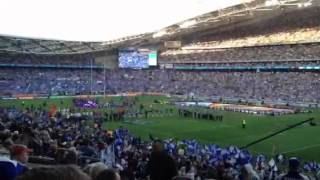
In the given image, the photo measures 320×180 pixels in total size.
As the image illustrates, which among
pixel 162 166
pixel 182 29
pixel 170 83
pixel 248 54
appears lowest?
pixel 170 83

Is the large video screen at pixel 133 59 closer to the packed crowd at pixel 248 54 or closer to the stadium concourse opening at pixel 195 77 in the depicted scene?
the stadium concourse opening at pixel 195 77

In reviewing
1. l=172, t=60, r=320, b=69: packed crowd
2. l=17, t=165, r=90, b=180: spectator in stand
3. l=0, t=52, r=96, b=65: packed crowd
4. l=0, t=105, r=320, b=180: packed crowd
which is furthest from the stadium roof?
l=17, t=165, r=90, b=180: spectator in stand

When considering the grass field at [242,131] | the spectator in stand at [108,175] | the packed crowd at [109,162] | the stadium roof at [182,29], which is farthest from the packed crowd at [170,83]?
the spectator in stand at [108,175]

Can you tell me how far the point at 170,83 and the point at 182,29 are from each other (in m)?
9.92

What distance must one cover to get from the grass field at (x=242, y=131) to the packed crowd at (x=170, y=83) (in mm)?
21852

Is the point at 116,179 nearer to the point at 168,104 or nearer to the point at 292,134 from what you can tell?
the point at 292,134

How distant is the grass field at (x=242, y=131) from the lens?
2766 centimetres

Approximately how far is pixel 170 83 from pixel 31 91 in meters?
25.3

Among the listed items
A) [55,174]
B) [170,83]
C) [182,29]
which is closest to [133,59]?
[170,83]

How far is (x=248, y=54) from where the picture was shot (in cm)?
8600

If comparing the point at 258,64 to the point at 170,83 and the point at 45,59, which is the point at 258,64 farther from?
the point at 45,59

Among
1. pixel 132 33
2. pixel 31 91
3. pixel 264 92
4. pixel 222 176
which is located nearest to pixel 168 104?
pixel 264 92

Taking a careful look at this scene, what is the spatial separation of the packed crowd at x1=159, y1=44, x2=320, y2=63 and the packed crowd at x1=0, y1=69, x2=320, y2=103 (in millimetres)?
3397

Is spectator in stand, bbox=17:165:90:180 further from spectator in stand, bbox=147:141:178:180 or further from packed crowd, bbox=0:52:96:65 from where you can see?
packed crowd, bbox=0:52:96:65
